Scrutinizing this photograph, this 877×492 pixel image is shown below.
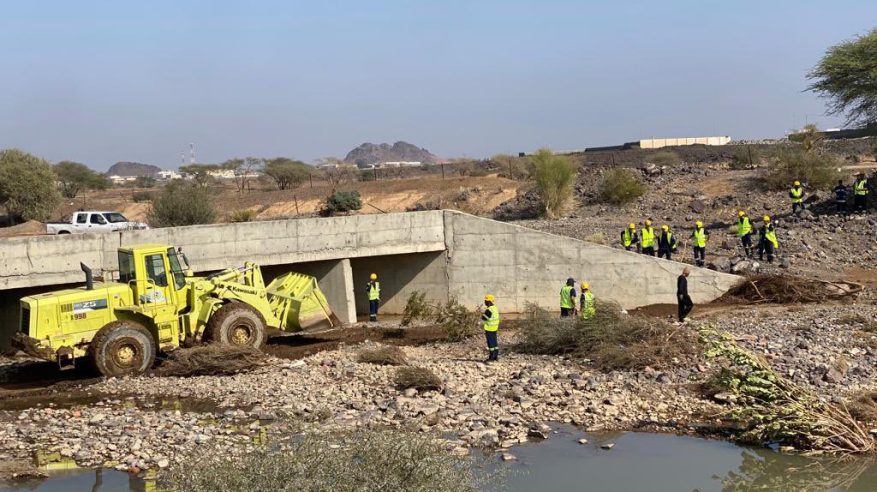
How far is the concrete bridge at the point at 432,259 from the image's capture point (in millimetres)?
21953

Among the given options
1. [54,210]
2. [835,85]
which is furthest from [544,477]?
[54,210]

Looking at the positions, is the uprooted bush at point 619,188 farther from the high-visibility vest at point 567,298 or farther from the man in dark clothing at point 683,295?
the high-visibility vest at point 567,298

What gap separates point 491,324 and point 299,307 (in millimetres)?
4286

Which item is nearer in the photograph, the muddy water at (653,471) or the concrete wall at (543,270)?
the muddy water at (653,471)

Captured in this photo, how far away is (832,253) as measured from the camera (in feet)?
83.2

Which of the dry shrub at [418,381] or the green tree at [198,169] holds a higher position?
the green tree at [198,169]

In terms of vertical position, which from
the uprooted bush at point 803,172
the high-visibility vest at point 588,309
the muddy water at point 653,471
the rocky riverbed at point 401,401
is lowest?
the muddy water at point 653,471

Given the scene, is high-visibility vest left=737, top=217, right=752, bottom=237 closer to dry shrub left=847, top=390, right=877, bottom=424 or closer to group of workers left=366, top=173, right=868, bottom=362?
group of workers left=366, top=173, right=868, bottom=362

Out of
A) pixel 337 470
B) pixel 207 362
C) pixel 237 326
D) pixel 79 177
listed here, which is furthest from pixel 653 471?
pixel 79 177

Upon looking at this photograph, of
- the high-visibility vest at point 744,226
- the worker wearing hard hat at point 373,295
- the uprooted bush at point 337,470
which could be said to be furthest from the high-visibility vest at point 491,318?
the high-visibility vest at point 744,226

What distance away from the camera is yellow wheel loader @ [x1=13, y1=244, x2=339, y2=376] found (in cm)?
1583

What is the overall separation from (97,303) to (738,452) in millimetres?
11269

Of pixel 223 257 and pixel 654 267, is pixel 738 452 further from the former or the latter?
pixel 223 257

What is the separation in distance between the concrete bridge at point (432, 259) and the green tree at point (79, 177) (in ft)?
147
